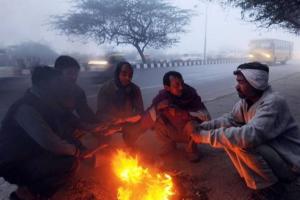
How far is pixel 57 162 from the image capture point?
3439mm

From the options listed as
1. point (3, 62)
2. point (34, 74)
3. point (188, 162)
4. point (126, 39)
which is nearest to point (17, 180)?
point (34, 74)

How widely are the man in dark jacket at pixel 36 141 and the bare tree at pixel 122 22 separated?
2079 cm

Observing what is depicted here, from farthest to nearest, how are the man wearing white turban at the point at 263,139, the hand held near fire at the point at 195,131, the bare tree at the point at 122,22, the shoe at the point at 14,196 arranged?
the bare tree at the point at 122,22, the hand held near fire at the point at 195,131, the shoe at the point at 14,196, the man wearing white turban at the point at 263,139

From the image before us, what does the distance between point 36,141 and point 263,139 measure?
230cm

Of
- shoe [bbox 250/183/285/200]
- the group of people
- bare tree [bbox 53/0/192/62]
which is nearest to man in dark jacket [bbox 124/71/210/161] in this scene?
the group of people

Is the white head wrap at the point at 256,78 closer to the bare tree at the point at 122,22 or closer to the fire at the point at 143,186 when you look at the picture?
the fire at the point at 143,186

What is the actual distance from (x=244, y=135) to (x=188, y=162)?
1.64 m

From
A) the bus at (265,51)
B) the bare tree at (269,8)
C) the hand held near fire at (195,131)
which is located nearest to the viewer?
the hand held near fire at (195,131)

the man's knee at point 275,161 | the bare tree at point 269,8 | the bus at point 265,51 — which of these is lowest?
the bus at point 265,51

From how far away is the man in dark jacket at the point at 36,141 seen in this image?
321cm

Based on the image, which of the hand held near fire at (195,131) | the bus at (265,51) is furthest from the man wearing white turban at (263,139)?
the bus at (265,51)

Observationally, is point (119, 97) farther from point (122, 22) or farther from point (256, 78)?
point (122, 22)

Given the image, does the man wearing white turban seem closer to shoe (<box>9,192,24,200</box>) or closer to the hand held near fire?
the hand held near fire

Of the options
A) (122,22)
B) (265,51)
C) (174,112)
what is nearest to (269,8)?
(174,112)
